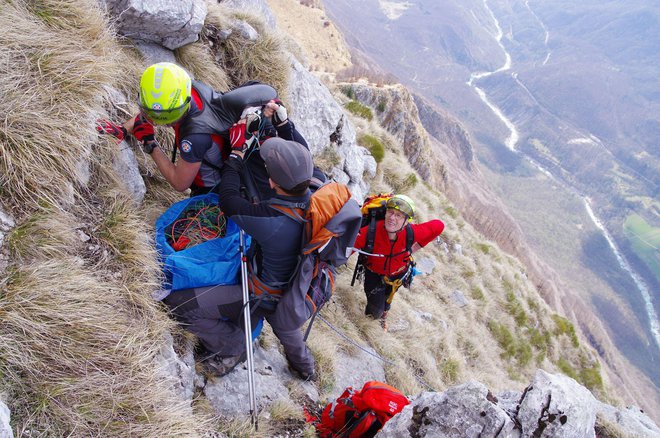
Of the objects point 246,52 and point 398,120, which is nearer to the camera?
point 246,52

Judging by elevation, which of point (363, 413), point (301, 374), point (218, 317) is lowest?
point (301, 374)

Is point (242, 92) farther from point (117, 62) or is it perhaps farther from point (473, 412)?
point (473, 412)

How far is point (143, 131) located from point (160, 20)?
2430 mm

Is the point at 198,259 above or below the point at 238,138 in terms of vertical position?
below

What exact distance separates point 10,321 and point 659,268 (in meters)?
229

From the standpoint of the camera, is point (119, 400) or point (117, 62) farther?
point (117, 62)

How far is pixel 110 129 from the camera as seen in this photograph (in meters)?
4.36

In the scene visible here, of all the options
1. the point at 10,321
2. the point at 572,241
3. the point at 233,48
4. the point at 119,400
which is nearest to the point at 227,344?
the point at 119,400

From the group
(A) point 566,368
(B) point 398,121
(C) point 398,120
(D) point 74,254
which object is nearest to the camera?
(D) point 74,254

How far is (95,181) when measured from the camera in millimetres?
4297

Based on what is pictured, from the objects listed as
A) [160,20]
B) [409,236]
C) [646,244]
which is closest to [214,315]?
[409,236]

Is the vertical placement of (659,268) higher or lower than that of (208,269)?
lower

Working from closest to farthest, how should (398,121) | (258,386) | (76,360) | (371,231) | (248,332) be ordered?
(76,360), (248,332), (258,386), (371,231), (398,121)

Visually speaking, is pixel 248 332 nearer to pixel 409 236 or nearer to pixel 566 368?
pixel 409 236
